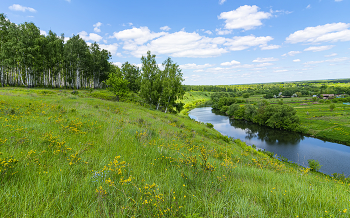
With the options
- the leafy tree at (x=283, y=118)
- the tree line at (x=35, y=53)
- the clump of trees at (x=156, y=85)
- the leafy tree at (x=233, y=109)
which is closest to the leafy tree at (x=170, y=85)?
the clump of trees at (x=156, y=85)

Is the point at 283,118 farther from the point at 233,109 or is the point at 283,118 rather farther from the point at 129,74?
the point at 129,74

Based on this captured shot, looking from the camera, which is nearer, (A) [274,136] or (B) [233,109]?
(A) [274,136]

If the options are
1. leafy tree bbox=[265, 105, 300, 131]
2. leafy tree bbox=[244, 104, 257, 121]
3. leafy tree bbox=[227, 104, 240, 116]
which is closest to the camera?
leafy tree bbox=[265, 105, 300, 131]

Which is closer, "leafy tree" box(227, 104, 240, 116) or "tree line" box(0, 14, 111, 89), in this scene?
"tree line" box(0, 14, 111, 89)

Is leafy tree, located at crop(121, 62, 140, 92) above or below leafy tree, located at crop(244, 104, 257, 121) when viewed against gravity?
above

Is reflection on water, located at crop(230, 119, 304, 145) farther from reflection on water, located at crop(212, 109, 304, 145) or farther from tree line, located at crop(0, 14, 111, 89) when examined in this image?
tree line, located at crop(0, 14, 111, 89)

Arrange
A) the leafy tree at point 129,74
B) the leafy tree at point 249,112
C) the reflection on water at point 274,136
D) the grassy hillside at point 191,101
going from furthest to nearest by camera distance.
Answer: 1. the grassy hillside at point 191,101
2. the leafy tree at point 249,112
3. the leafy tree at point 129,74
4. the reflection on water at point 274,136

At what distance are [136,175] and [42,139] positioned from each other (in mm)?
3611

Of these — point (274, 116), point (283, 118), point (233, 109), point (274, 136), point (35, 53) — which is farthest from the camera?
point (233, 109)

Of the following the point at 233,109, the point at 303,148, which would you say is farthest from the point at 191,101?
the point at 303,148

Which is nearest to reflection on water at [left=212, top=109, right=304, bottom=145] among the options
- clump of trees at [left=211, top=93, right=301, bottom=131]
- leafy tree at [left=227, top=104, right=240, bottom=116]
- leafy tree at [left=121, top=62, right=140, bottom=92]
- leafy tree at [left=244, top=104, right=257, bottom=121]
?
clump of trees at [left=211, top=93, right=301, bottom=131]

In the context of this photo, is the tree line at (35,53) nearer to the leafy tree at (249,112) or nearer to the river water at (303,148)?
the river water at (303,148)

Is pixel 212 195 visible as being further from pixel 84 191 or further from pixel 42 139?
pixel 42 139

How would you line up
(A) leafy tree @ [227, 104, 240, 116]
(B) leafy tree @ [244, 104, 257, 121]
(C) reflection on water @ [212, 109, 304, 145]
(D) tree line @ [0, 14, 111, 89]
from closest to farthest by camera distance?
(D) tree line @ [0, 14, 111, 89]
(C) reflection on water @ [212, 109, 304, 145]
(B) leafy tree @ [244, 104, 257, 121]
(A) leafy tree @ [227, 104, 240, 116]
